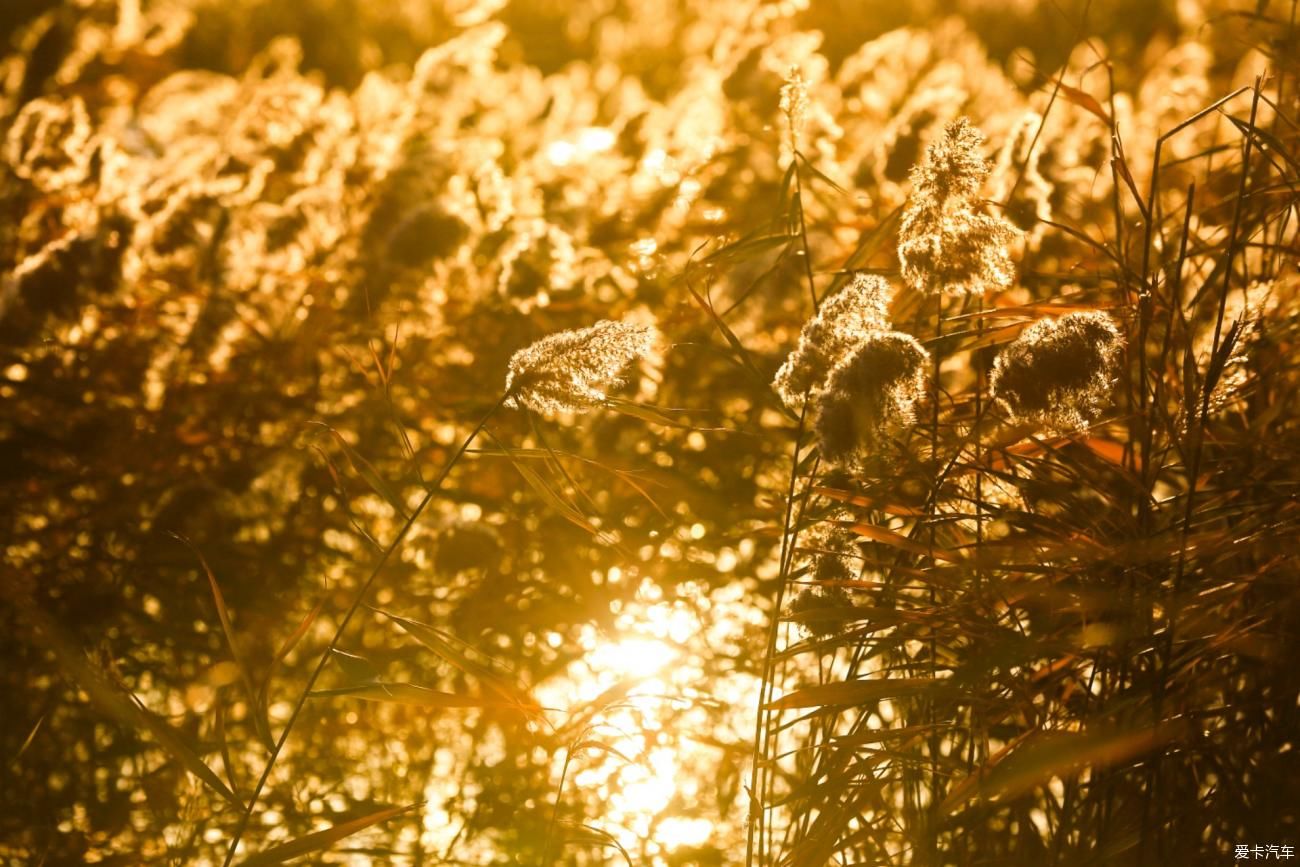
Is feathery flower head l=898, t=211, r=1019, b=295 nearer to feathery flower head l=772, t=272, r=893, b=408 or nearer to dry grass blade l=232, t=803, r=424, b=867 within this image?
feathery flower head l=772, t=272, r=893, b=408

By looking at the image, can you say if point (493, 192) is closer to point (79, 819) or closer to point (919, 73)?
point (79, 819)

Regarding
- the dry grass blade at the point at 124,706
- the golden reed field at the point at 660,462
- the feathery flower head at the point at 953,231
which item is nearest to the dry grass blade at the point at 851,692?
the golden reed field at the point at 660,462

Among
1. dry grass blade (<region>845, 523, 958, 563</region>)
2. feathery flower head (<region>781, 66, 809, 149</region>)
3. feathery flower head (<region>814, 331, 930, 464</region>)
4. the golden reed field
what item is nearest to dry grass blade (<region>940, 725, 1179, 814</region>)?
the golden reed field

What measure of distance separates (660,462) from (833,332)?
1.04m

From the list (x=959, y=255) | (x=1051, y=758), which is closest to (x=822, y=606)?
(x=1051, y=758)

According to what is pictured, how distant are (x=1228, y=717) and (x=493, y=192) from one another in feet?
5.11

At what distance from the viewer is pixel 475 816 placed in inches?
68.0

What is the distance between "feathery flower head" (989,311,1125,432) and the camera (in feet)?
2.74

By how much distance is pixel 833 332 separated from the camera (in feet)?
2.92

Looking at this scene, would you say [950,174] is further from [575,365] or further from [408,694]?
[408,694]

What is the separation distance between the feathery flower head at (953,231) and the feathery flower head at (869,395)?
0.11 metres

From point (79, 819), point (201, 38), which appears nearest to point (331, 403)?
point (79, 819)

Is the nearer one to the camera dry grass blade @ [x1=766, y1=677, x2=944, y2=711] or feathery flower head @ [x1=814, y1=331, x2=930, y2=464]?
feathery flower head @ [x1=814, y1=331, x2=930, y2=464]

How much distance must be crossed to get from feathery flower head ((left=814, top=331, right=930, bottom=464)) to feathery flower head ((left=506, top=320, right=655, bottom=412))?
0.63 feet
